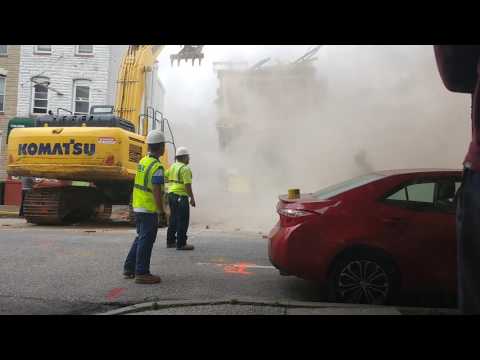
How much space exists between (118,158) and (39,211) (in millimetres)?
2536

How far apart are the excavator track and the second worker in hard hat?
410 centimetres

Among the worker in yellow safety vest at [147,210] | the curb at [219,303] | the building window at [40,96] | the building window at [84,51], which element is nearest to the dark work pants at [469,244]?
the curb at [219,303]

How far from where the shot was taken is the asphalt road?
431 cm

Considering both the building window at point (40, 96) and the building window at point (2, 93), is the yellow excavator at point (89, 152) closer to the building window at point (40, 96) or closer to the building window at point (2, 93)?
the building window at point (40, 96)

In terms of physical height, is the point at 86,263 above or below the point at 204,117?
below

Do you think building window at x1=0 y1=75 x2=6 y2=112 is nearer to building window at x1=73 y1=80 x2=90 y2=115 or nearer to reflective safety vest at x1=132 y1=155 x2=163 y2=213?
building window at x1=73 y1=80 x2=90 y2=115

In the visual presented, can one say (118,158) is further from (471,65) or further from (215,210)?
(471,65)

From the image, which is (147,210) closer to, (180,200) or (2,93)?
(180,200)

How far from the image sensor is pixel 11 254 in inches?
254

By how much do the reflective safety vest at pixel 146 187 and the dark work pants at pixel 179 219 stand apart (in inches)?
86.6

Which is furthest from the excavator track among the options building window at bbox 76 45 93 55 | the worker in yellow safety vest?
building window at bbox 76 45 93 55

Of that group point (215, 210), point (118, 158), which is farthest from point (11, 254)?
point (215, 210)

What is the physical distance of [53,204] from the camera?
A: 1020 centimetres

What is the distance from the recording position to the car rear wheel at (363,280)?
409 cm
